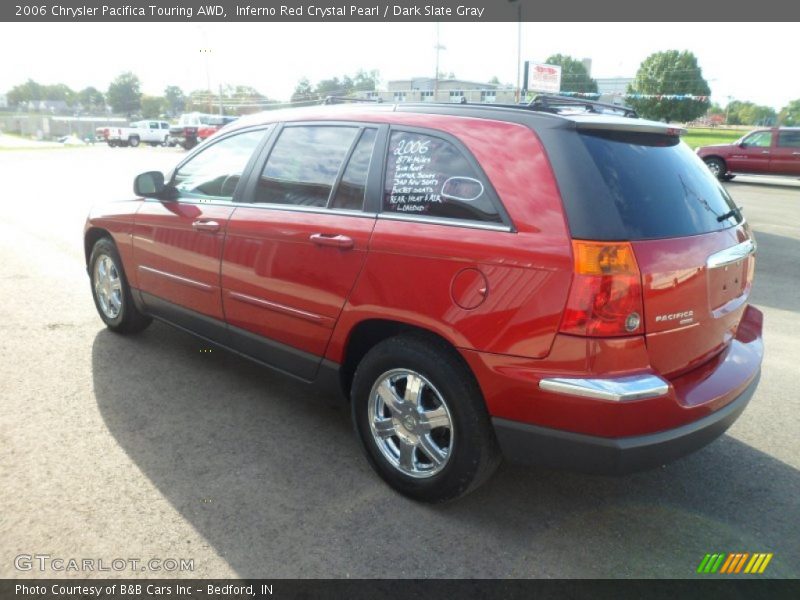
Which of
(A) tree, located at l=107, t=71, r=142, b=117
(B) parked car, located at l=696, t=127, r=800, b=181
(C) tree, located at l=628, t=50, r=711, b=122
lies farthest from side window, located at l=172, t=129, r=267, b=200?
(A) tree, located at l=107, t=71, r=142, b=117

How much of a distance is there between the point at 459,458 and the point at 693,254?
1287 mm

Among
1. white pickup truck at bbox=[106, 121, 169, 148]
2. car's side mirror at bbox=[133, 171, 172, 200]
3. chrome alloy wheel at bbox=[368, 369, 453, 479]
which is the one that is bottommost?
chrome alloy wheel at bbox=[368, 369, 453, 479]

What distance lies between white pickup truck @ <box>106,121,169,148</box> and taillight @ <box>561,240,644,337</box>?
168 ft

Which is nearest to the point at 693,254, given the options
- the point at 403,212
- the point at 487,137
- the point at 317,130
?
the point at 487,137

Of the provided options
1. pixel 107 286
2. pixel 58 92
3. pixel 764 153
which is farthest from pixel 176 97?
pixel 107 286

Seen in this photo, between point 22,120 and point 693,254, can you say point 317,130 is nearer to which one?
point 693,254

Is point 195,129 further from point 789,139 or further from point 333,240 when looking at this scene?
point 333,240

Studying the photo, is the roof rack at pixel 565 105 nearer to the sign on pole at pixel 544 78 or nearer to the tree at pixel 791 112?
the sign on pole at pixel 544 78

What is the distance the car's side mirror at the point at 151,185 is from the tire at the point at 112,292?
0.78m

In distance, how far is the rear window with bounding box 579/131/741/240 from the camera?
8.18 ft

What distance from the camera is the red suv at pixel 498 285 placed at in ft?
7.91

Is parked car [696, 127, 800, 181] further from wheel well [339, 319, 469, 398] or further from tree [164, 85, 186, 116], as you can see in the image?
tree [164, 85, 186, 116]

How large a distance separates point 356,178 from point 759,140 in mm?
20036

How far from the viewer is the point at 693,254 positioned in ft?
8.54
